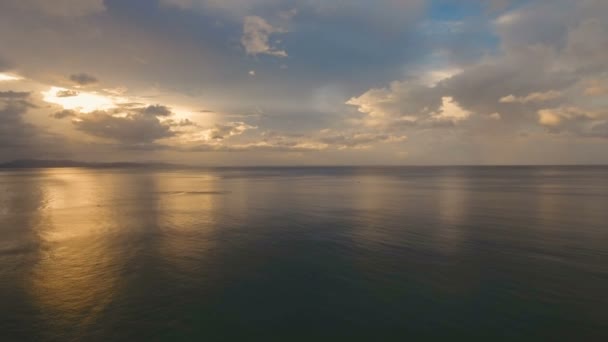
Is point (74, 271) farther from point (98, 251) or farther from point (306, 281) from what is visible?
point (306, 281)

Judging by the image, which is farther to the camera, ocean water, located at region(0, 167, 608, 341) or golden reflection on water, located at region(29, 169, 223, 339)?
golden reflection on water, located at region(29, 169, 223, 339)

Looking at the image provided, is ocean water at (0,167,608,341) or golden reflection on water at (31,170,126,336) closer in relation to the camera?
ocean water at (0,167,608,341)

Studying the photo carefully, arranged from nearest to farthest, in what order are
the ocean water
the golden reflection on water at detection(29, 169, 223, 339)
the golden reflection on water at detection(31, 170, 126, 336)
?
the ocean water → the golden reflection on water at detection(31, 170, 126, 336) → the golden reflection on water at detection(29, 169, 223, 339)

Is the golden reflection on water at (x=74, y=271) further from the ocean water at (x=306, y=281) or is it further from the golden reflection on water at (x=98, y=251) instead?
the ocean water at (x=306, y=281)

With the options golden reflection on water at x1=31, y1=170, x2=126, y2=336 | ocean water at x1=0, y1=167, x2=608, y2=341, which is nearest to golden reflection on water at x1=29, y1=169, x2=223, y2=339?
golden reflection on water at x1=31, y1=170, x2=126, y2=336

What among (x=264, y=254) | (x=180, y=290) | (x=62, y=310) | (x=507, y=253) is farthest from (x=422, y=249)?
(x=62, y=310)

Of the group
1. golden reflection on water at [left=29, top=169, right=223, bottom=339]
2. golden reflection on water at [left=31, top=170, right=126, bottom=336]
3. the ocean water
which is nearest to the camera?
the ocean water

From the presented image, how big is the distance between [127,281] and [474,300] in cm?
2229

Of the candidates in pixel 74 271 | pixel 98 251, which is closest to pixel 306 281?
pixel 74 271

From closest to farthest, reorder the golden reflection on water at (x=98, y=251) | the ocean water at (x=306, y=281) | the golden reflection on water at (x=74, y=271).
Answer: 1. the ocean water at (x=306, y=281)
2. the golden reflection on water at (x=74, y=271)
3. the golden reflection on water at (x=98, y=251)

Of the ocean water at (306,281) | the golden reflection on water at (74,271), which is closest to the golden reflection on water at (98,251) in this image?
the golden reflection on water at (74,271)

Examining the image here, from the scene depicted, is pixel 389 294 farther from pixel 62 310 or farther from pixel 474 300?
pixel 62 310

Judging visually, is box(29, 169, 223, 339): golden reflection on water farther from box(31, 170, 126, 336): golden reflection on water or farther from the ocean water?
the ocean water

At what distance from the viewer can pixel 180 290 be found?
62.7 ft
